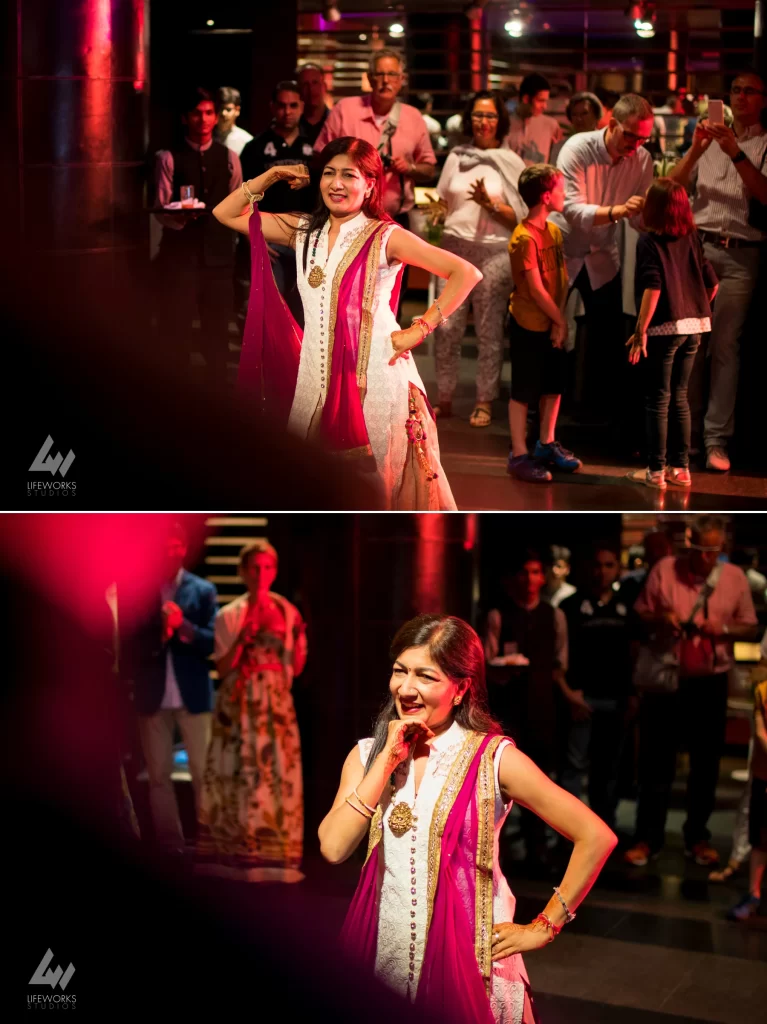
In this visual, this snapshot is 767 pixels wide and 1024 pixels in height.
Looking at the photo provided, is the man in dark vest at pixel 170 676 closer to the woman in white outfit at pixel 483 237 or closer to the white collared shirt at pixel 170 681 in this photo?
the white collared shirt at pixel 170 681

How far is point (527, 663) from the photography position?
593 cm

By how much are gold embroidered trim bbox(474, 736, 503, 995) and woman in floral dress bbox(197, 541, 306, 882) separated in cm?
291

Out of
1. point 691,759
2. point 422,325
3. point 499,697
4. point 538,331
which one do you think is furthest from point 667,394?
point 422,325

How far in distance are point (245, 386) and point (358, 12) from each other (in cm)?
861

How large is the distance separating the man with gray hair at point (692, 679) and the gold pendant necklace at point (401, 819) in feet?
10.4

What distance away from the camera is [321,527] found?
6.04m

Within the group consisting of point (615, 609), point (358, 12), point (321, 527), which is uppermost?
point (358, 12)

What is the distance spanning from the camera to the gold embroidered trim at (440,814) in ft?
9.89

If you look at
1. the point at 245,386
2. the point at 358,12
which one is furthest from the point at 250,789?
the point at 358,12

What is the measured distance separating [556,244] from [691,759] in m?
2.15

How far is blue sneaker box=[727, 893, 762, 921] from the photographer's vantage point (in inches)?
211

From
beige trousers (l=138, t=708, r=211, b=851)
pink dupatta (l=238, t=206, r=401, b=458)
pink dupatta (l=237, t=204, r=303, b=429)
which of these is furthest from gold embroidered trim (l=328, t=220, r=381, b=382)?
beige trousers (l=138, t=708, r=211, b=851)

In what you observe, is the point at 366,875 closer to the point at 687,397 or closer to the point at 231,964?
the point at 231,964

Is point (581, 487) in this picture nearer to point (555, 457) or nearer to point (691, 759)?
point (555, 457)
